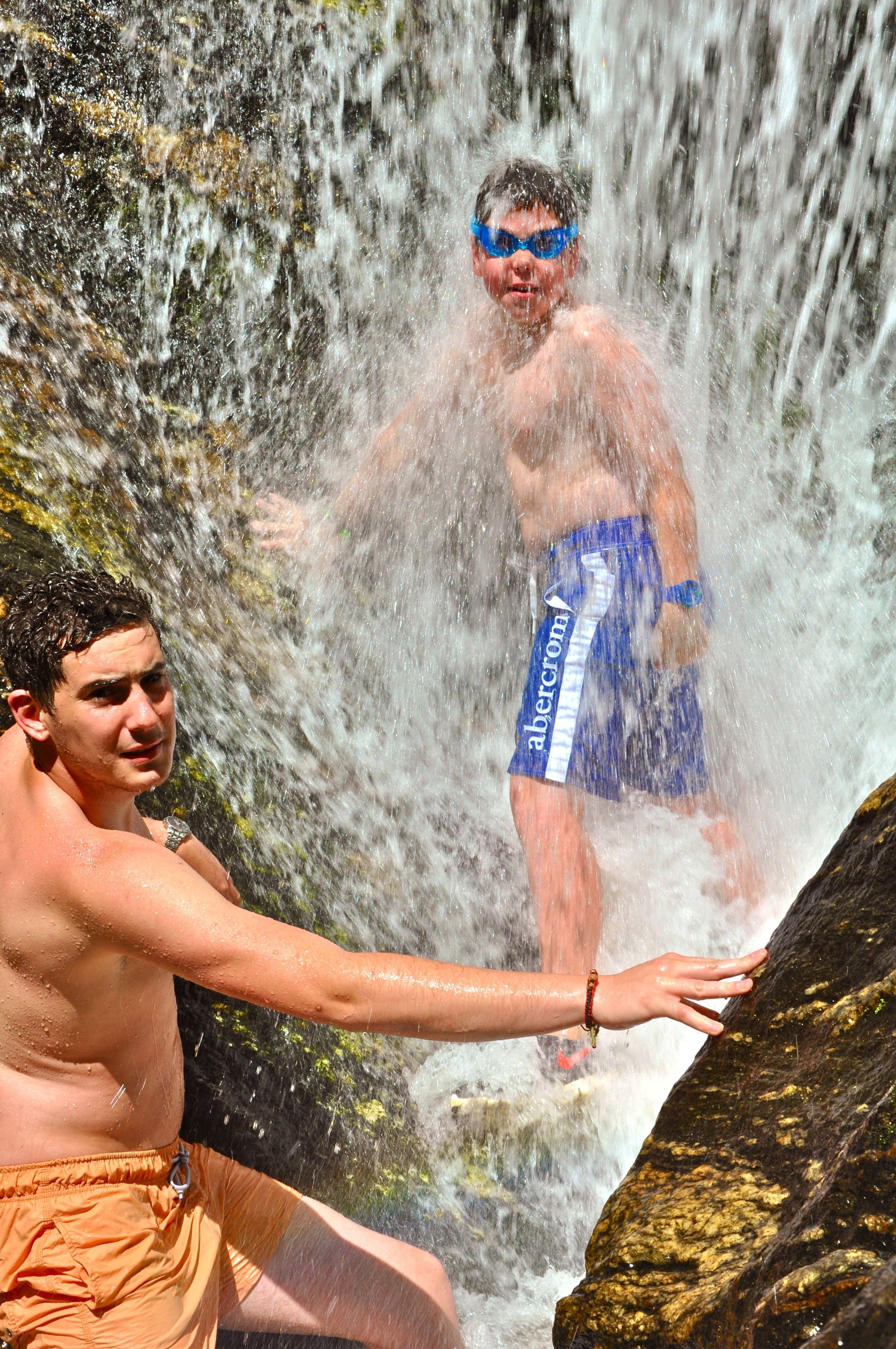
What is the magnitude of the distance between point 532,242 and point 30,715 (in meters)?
2.41

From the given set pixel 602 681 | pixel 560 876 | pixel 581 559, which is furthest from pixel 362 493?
pixel 560 876

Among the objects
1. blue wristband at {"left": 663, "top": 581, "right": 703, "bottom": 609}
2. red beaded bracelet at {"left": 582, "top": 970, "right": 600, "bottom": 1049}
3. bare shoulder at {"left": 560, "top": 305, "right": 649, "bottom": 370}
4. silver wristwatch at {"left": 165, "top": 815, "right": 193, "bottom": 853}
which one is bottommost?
silver wristwatch at {"left": 165, "top": 815, "right": 193, "bottom": 853}

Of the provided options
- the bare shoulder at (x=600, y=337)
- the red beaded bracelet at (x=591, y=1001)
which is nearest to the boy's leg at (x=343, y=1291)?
the red beaded bracelet at (x=591, y=1001)

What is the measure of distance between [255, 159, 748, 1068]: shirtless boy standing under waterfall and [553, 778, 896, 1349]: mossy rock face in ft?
4.11

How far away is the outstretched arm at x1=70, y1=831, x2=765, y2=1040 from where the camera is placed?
1.90m

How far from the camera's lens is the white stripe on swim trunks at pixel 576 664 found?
358 cm

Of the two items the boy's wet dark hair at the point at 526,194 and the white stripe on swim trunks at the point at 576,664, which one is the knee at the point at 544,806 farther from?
the boy's wet dark hair at the point at 526,194

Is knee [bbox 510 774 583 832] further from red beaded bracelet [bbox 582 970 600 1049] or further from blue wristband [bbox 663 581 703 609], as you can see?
Answer: red beaded bracelet [bbox 582 970 600 1049]

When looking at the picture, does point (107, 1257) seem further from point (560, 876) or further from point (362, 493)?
point (362, 493)

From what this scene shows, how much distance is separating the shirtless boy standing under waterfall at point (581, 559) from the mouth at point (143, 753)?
67.6 inches

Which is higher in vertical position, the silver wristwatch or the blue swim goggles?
the blue swim goggles

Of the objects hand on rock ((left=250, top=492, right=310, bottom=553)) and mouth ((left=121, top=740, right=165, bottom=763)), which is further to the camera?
hand on rock ((left=250, top=492, right=310, bottom=553))

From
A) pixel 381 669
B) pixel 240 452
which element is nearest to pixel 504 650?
pixel 381 669

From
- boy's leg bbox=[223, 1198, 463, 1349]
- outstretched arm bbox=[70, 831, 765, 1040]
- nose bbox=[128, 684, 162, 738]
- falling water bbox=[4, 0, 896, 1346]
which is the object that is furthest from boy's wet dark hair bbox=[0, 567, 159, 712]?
boy's leg bbox=[223, 1198, 463, 1349]
